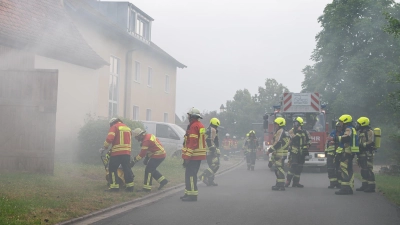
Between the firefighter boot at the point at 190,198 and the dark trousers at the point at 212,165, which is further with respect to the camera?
the dark trousers at the point at 212,165

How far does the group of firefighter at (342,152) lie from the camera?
1309cm

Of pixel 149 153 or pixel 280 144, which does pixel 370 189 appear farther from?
pixel 149 153

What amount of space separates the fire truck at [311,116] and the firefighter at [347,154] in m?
7.81

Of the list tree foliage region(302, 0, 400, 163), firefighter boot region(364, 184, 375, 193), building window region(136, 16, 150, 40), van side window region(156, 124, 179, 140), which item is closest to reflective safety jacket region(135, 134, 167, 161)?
firefighter boot region(364, 184, 375, 193)

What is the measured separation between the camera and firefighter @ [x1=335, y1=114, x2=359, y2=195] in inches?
513

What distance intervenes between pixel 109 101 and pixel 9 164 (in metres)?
14.2

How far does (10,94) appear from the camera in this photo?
14.3 m

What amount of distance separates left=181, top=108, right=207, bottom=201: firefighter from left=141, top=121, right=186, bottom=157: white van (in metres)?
11.2

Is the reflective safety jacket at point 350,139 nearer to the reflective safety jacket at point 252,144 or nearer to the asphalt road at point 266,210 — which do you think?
the asphalt road at point 266,210

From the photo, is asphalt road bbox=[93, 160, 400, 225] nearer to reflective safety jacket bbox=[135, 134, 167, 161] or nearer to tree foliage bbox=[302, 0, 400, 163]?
reflective safety jacket bbox=[135, 134, 167, 161]

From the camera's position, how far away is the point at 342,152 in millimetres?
13281

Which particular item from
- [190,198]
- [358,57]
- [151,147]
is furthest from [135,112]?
[190,198]

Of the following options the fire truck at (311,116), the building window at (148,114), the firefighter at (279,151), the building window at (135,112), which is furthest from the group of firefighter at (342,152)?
the building window at (148,114)

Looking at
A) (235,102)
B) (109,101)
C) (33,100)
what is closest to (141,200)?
(33,100)
